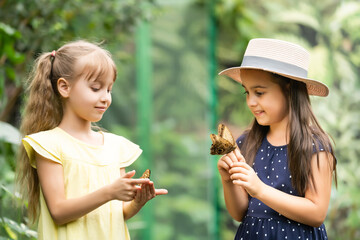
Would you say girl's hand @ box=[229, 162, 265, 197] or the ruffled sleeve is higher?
girl's hand @ box=[229, 162, 265, 197]

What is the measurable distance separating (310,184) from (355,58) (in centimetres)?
335

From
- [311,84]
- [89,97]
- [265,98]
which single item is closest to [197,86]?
[311,84]

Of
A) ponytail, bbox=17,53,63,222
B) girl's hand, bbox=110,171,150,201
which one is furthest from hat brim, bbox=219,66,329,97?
ponytail, bbox=17,53,63,222

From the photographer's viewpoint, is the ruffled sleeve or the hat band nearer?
the ruffled sleeve

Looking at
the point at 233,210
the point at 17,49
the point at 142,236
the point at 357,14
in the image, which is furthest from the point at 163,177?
the point at 233,210

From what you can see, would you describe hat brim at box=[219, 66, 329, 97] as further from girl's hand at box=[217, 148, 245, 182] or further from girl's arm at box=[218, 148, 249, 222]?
girl's arm at box=[218, 148, 249, 222]

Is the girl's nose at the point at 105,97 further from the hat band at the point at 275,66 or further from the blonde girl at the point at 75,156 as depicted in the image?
the hat band at the point at 275,66

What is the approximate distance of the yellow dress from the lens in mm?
2340

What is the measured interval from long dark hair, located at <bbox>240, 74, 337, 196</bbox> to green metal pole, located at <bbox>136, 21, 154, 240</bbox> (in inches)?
120

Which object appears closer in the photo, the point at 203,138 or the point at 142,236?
the point at 142,236

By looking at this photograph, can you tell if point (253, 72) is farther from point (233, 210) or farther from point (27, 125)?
point (27, 125)

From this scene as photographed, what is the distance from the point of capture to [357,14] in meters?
5.52

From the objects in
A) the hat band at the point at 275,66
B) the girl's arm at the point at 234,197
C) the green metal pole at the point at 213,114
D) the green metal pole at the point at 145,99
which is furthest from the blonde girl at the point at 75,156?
the green metal pole at the point at 213,114

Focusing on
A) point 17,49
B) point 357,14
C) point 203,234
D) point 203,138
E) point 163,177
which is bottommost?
point 203,234
